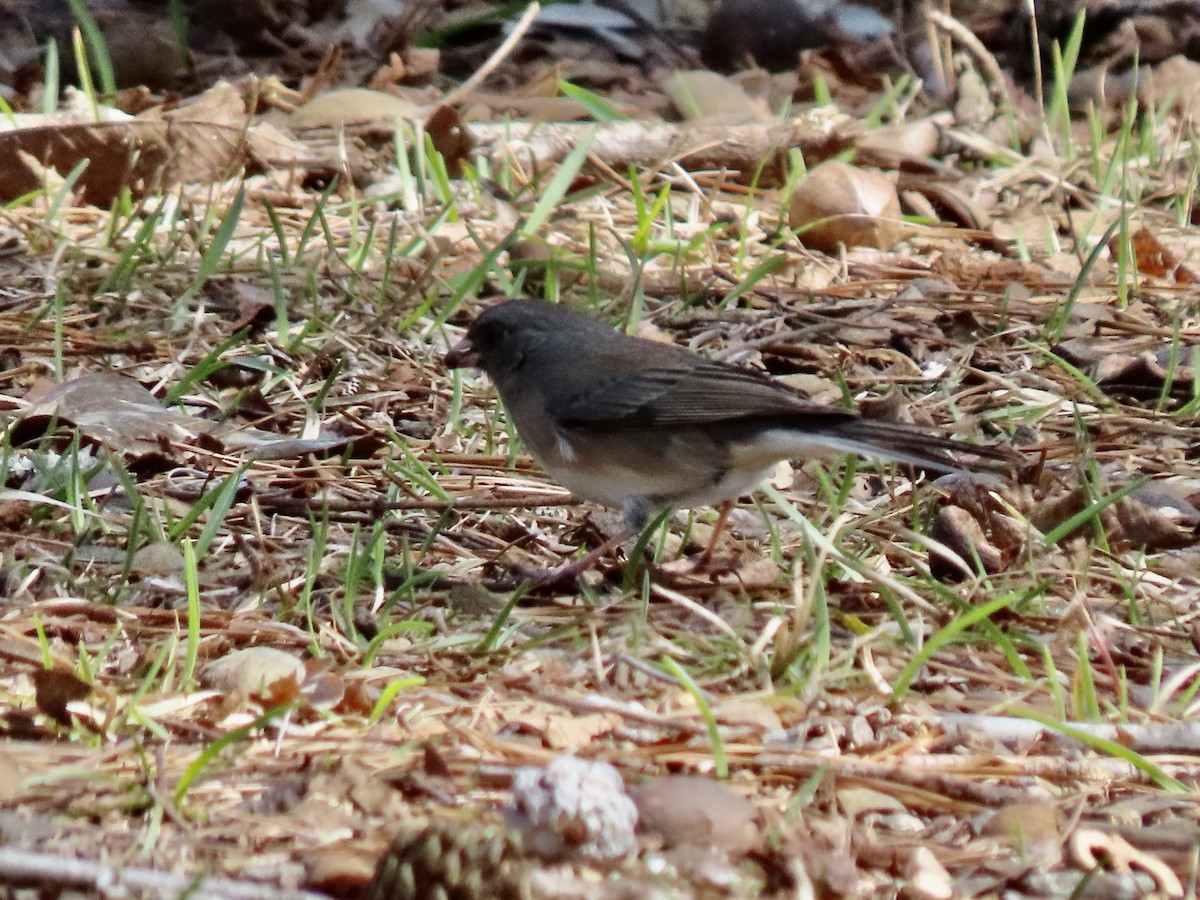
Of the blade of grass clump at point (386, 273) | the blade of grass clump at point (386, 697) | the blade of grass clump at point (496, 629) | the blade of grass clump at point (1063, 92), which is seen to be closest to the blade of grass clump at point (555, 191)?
the blade of grass clump at point (386, 273)

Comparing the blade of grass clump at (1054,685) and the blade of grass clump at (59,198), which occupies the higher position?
the blade of grass clump at (1054,685)

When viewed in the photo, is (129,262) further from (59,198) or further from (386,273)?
(386,273)

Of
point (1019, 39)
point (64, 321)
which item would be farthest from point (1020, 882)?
point (1019, 39)

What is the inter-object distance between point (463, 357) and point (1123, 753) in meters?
1.98

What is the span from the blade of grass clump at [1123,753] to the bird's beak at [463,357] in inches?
72.4

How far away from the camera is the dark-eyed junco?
10.2 feet

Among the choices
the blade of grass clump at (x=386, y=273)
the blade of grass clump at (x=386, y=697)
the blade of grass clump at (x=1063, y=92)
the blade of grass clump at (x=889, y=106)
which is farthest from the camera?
the blade of grass clump at (x=889, y=106)

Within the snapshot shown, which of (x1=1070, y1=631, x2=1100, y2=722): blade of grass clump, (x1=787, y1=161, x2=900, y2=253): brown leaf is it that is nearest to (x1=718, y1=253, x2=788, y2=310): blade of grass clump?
(x1=787, y1=161, x2=900, y2=253): brown leaf

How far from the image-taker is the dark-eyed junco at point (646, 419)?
309 cm

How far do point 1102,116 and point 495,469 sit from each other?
138 inches

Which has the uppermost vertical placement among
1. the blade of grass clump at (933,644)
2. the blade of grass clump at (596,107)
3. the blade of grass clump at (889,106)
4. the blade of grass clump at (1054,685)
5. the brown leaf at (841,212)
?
the blade of grass clump at (933,644)

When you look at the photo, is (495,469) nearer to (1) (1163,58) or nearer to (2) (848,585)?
(2) (848,585)

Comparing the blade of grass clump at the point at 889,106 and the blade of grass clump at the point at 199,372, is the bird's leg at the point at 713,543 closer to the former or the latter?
the blade of grass clump at the point at 199,372

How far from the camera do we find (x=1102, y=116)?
602cm
